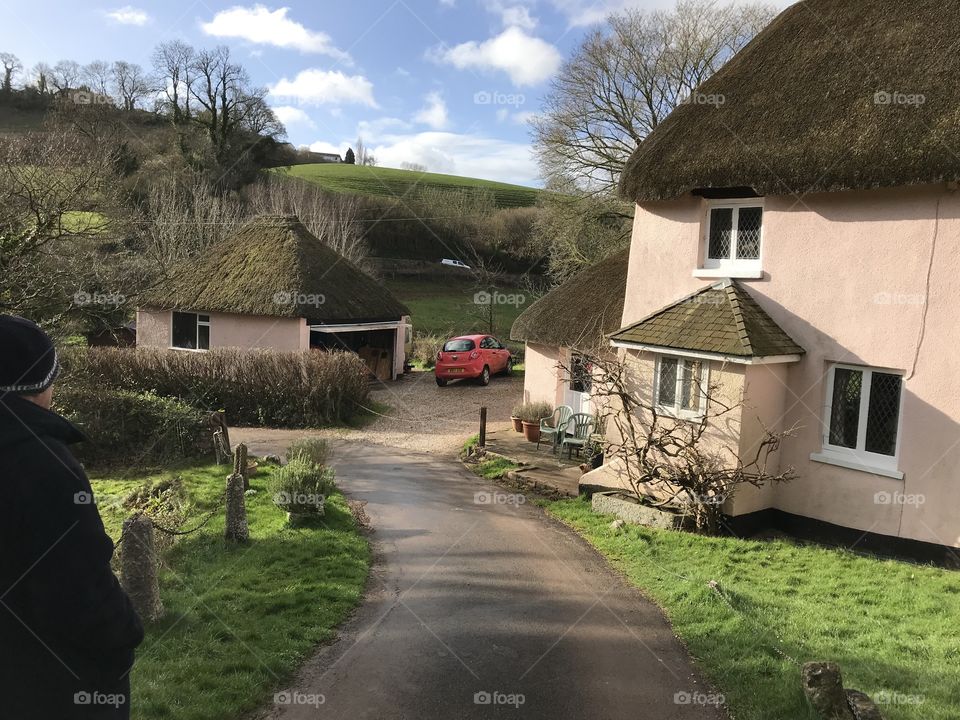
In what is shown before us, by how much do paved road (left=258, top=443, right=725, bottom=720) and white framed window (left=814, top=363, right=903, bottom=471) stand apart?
12.9ft

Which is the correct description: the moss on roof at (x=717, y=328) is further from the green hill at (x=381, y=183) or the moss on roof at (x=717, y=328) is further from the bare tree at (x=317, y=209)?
the green hill at (x=381, y=183)

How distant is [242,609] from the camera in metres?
6.69

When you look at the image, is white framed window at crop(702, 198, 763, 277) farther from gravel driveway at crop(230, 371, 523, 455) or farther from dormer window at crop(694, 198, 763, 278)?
gravel driveway at crop(230, 371, 523, 455)

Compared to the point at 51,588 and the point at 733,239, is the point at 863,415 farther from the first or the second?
the point at 51,588

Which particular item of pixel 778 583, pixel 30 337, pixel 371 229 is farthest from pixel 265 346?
pixel 371 229

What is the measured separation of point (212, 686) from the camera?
5281 millimetres

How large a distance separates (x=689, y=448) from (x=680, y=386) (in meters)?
1.21

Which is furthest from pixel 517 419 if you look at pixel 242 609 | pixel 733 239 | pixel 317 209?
pixel 317 209

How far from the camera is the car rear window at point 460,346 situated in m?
24.5

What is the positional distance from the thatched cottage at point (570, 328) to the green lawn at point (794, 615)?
6138 millimetres

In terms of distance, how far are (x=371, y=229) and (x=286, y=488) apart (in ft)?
125

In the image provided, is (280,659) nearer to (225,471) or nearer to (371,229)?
(225,471)

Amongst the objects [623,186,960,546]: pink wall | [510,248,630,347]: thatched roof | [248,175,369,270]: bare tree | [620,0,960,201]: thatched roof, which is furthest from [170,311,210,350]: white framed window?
[623,186,960,546]: pink wall

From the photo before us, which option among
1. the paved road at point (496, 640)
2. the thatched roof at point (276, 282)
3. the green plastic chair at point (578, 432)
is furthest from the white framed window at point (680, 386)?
the thatched roof at point (276, 282)
